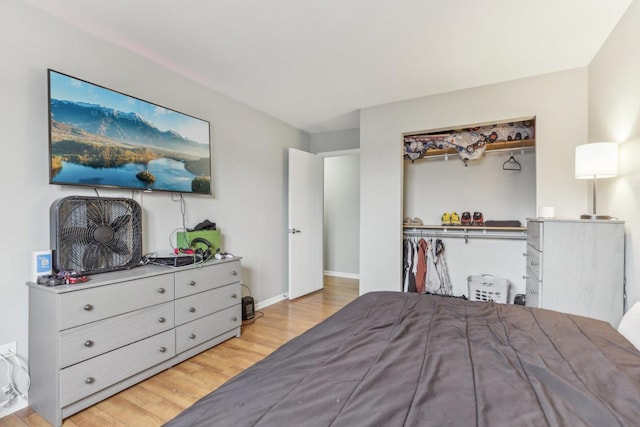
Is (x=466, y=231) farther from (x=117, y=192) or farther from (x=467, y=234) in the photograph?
(x=117, y=192)

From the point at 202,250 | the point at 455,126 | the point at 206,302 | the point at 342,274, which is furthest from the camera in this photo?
the point at 342,274

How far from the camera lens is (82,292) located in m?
1.69

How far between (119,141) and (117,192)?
381mm

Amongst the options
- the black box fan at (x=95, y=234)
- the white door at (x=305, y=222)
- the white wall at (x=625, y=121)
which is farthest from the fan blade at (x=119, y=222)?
the white wall at (x=625, y=121)

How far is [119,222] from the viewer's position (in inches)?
84.5

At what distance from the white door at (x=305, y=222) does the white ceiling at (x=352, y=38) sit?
4.33 ft

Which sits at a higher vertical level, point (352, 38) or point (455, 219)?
point (352, 38)

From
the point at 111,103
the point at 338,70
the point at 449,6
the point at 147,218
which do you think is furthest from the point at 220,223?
the point at 449,6

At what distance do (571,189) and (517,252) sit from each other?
1018 mm

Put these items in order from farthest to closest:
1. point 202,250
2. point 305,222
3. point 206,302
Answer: point 305,222, point 202,250, point 206,302

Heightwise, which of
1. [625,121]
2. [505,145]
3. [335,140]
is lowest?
[625,121]

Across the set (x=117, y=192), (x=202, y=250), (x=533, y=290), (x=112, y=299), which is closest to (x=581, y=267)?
(x=533, y=290)

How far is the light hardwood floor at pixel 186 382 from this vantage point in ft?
5.53

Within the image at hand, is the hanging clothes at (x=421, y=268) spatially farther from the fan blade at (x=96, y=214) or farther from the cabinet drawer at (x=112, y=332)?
the fan blade at (x=96, y=214)
